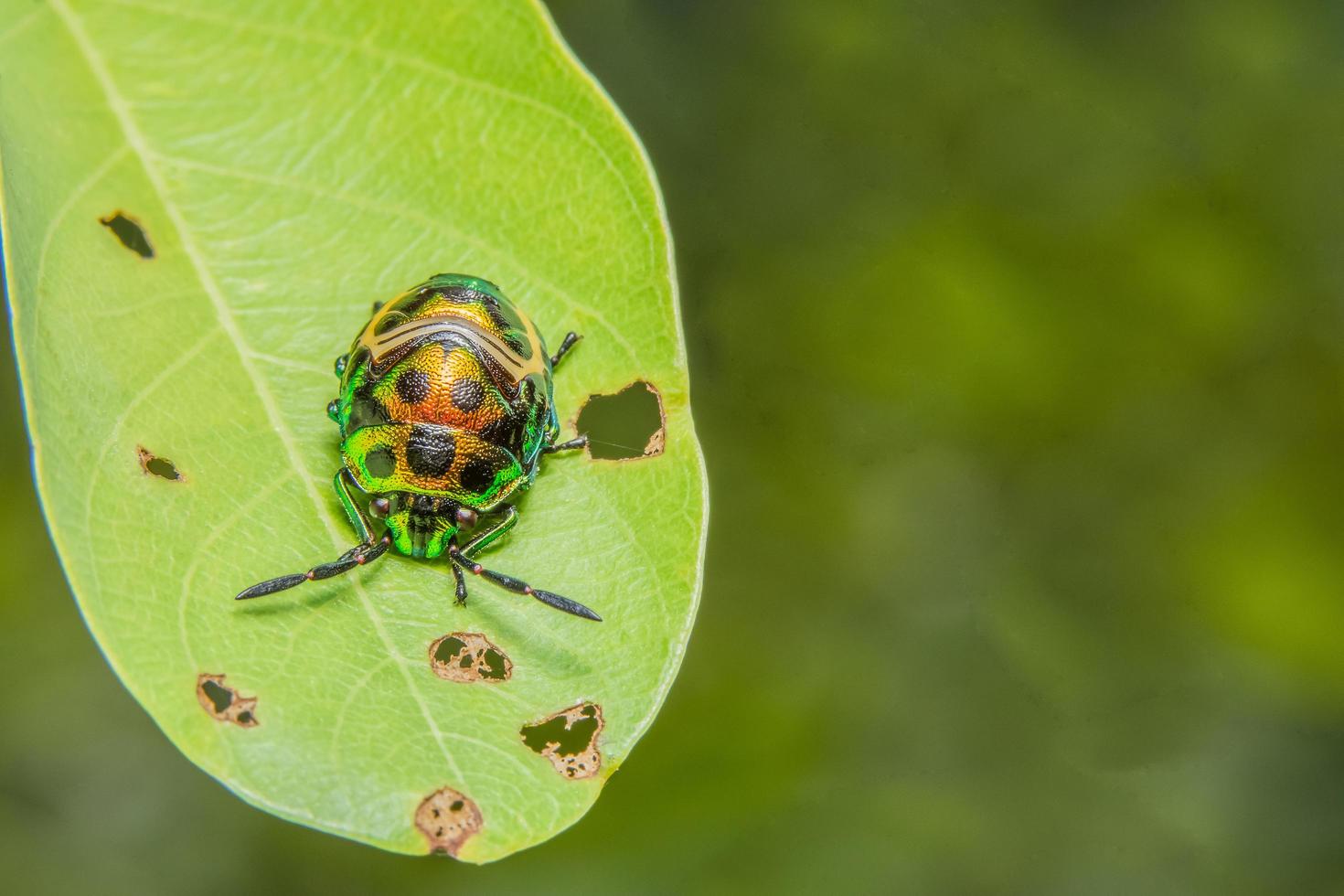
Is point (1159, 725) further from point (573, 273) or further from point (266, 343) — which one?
point (266, 343)

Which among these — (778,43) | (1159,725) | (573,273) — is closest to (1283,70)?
(778,43)

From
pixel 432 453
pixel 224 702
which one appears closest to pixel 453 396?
pixel 432 453

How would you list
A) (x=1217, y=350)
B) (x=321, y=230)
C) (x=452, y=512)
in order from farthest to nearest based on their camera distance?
(x=1217, y=350) < (x=452, y=512) < (x=321, y=230)

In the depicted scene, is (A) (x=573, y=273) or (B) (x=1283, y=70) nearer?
(A) (x=573, y=273)

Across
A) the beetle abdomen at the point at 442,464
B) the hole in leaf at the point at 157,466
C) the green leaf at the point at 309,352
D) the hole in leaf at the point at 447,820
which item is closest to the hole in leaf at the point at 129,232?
the green leaf at the point at 309,352

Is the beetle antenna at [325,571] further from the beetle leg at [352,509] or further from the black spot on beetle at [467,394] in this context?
the black spot on beetle at [467,394]

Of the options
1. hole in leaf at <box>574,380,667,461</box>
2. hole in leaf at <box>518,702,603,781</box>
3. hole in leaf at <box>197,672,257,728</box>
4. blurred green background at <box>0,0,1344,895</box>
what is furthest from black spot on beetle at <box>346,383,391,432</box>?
blurred green background at <box>0,0,1344,895</box>
